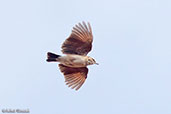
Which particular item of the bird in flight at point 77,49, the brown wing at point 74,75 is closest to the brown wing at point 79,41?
the bird in flight at point 77,49

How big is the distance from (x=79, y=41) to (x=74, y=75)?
1633 millimetres

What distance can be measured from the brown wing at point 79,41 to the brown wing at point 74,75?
92 cm

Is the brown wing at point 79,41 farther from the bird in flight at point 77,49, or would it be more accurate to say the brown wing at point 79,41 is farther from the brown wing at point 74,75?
the brown wing at point 74,75

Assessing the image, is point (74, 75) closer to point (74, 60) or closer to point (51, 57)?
point (74, 60)

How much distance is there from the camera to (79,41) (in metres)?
13.9

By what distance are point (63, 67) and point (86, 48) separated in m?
1.35

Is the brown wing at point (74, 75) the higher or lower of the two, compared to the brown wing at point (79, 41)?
lower

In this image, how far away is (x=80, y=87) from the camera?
1451 cm

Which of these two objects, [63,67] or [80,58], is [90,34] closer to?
[80,58]

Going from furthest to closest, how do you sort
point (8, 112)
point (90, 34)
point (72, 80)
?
point (72, 80)
point (90, 34)
point (8, 112)

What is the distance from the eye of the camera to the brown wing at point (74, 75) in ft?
47.9

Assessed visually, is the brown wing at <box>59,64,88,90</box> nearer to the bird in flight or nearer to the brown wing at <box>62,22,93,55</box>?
the bird in flight

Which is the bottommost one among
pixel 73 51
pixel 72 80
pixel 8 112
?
pixel 8 112

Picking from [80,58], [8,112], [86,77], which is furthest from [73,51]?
[8,112]
